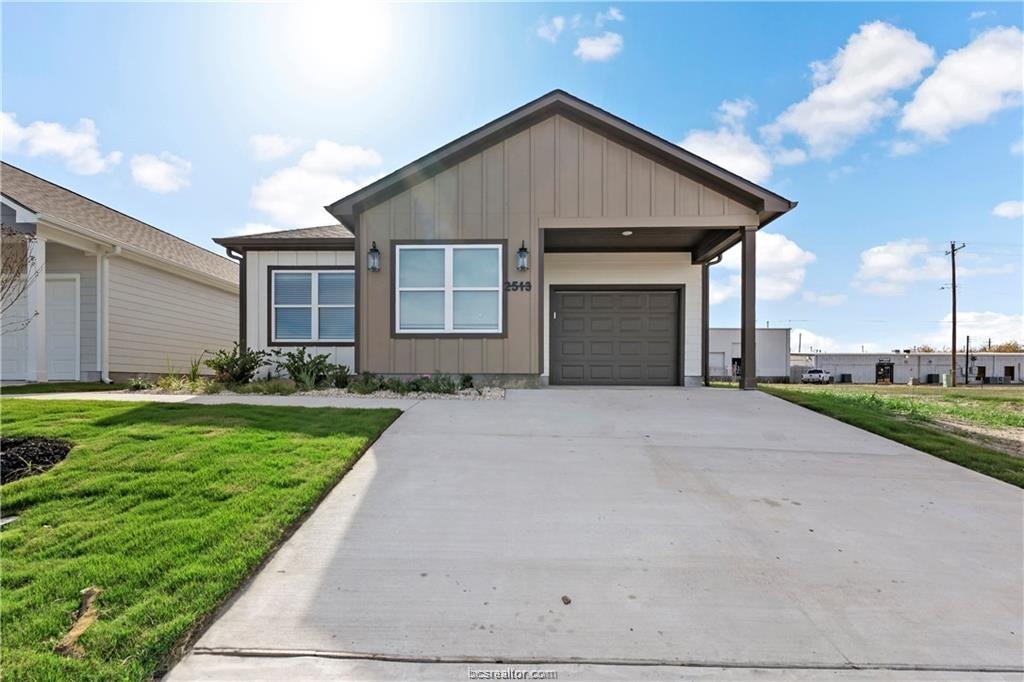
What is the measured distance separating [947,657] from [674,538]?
1.27m

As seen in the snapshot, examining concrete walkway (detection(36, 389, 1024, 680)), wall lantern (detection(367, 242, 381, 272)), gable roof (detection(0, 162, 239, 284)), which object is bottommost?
concrete walkway (detection(36, 389, 1024, 680))

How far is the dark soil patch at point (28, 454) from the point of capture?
3.78m

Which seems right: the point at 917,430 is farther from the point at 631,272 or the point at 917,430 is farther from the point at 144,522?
the point at 144,522

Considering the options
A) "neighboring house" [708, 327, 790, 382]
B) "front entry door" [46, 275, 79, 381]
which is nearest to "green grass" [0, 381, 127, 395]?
"front entry door" [46, 275, 79, 381]

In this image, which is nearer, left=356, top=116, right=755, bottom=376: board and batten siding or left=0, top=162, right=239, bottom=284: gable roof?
left=356, top=116, right=755, bottom=376: board and batten siding

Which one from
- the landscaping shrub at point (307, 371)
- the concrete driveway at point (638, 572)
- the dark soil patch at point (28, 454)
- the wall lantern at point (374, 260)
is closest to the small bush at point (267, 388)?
the landscaping shrub at point (307, 371)

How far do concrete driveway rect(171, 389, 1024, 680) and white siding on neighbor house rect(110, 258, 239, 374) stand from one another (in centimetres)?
1005

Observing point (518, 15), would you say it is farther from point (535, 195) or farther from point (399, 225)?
point (399, 225)

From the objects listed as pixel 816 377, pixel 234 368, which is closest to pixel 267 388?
pixel 234 368

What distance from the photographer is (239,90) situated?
906 cm

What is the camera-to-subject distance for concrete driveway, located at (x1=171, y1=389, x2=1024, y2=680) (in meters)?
1.96

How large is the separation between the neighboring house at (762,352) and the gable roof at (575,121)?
24.7 m

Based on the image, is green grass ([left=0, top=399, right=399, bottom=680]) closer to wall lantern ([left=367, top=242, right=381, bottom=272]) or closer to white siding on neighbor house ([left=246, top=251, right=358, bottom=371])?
wall lantern ([left=367, top=242, right=381, bottom=272])

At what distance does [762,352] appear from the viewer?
33.8 m
